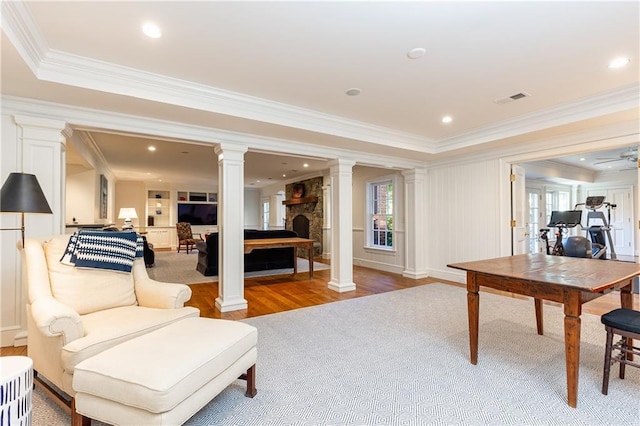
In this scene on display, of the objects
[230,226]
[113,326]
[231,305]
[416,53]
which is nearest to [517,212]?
[416,53]

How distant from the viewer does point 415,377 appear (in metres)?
2.17

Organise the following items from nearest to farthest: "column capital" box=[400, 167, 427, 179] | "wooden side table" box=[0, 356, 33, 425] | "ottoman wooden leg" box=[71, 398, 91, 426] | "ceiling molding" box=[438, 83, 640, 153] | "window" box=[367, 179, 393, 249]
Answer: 1. "wooden side table" box=[0, 356, 33, 425]
2. "ottoman wooden leg" box=[71, 398, 91, 426]
3. "ceiling molding" box=[438, 83, 640, 153]
4. "column capital" box=[400, 167, 427, 179]
5. "window" box=[367, 179, 393, 249]

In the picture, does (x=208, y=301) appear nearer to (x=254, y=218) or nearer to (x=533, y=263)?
(x=533, y=263)

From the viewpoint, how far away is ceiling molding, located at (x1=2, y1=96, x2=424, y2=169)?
278cm

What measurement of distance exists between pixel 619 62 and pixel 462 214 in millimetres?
3047

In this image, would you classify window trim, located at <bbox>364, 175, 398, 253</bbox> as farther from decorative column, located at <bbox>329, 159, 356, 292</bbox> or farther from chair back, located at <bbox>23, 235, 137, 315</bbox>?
chair back, located at <bbox>23, 235, 137, 315</bbox>

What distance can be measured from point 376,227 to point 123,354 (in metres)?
5.93

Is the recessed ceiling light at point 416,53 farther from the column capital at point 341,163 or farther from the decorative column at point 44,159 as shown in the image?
the decorative column at point 44,159

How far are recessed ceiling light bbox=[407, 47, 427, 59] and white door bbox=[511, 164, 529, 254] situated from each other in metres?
3.21

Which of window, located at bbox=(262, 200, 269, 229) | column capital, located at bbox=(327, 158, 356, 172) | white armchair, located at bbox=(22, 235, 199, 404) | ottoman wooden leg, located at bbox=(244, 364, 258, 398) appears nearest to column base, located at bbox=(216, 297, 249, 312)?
white armchair, located at bbox=(22, 235, 199, 404)

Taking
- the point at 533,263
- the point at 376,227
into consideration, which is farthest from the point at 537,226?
the point at 533,263

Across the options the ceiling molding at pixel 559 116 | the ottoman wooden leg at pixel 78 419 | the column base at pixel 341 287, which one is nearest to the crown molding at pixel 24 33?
the ottoman wooden leg at pixel 78 419

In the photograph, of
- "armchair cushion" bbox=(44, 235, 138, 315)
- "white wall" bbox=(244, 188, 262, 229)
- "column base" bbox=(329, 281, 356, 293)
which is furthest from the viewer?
"white wall" bbox=(244, 188, 262, 229)

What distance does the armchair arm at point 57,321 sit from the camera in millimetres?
1625
